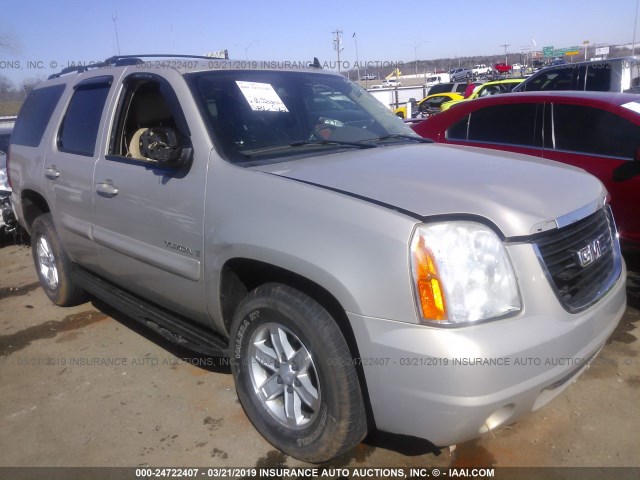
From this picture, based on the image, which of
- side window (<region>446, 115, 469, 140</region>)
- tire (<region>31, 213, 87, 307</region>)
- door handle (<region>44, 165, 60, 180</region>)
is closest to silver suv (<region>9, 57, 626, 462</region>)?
door handle (<region>44, 165, 60, 180</region>)

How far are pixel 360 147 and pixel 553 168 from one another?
106 centimetres

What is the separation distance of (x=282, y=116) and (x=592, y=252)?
183 cm

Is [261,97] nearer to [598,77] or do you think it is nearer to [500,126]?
[500,126]

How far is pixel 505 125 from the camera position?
17.4ft

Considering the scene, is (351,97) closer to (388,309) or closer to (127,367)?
(388,309)

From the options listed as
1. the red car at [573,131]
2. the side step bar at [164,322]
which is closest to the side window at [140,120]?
the side step bar at [164,322]

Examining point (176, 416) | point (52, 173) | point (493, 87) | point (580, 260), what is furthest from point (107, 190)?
point (493, 87)

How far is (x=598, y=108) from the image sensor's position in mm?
4691

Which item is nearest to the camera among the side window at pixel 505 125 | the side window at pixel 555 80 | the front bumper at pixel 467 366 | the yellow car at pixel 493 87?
the front bumper at pixel 467 366

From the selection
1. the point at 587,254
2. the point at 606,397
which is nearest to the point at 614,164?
the point at 606,397

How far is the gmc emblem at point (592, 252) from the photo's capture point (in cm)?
231

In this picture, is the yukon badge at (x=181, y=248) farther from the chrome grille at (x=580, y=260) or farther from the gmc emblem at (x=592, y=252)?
the gmc emblem at (x=592, y=252)

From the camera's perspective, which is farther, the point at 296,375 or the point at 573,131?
the point at 573,131

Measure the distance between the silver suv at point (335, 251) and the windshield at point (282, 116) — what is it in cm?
1
